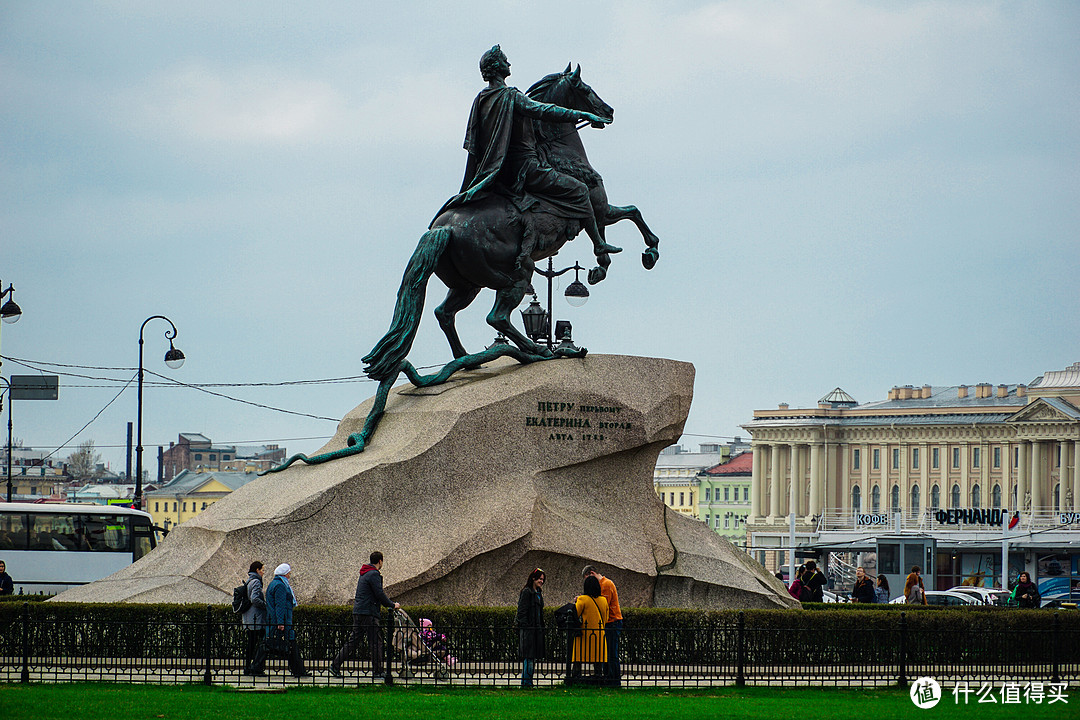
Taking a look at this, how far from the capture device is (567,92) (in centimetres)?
1708

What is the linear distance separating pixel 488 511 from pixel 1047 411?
9042 cm

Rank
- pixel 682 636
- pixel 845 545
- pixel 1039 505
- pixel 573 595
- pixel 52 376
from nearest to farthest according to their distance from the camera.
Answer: pixel 682 636 → pixel 573 595 → pixel 52 376 → pixel 845 545 → pixel 1039 505

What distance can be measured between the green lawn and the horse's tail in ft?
14.2

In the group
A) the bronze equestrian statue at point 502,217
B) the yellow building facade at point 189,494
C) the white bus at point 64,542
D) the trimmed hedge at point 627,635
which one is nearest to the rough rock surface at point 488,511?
the bronze equestrian statue at point 502,217

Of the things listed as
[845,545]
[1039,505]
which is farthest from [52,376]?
[1039,505]

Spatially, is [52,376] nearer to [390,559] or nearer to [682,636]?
[390,559]

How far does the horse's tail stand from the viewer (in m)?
16.0

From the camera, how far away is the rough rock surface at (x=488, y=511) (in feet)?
47.6

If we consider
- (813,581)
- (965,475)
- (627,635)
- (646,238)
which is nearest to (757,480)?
(965,475)

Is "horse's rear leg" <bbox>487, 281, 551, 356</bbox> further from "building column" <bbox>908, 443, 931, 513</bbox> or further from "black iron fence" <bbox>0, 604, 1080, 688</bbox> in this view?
"building column" <bbox>908, 443, 931, 513</bbox>

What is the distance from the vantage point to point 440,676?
13.3 m

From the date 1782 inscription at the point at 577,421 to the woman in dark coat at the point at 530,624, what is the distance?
8.27ft

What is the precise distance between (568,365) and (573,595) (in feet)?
8.22

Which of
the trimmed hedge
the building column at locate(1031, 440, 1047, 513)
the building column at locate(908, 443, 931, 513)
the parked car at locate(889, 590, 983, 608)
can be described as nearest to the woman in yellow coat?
the trimmed hedge
